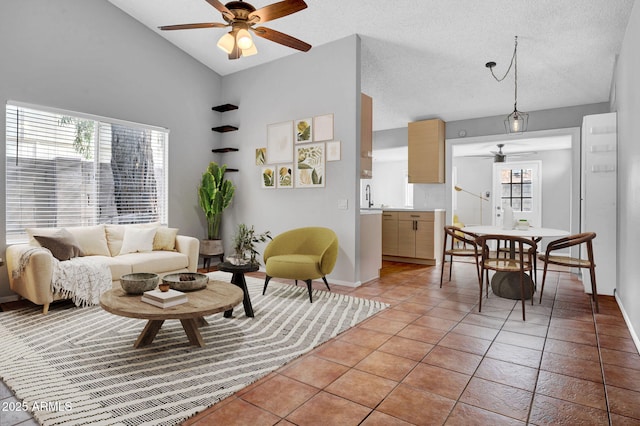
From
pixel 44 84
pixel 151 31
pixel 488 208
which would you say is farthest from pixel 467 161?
pixel 44 84

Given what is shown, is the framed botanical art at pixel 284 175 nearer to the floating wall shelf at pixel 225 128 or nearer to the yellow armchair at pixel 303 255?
the yellow armchair at pixel 303 255


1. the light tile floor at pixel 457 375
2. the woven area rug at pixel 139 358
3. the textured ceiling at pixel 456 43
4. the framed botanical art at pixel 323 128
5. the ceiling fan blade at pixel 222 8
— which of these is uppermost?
the textured ceiling at pixel 456 43

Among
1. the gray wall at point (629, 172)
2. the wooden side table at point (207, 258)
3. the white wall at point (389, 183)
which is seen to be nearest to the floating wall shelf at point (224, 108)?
the wooden side table at point (207, 258)

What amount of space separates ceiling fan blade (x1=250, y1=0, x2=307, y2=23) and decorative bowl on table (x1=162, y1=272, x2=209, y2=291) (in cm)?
205

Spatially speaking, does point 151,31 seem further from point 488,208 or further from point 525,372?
point 488,208

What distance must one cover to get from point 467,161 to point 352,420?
340 inches

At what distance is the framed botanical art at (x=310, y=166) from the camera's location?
4785mm

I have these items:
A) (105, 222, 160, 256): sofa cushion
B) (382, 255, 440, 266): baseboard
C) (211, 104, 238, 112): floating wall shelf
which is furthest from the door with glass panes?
(105, 222, 160, 256): sofa cushion

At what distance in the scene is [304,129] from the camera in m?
4.90

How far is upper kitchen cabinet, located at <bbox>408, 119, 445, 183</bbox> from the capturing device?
6277 millimetres

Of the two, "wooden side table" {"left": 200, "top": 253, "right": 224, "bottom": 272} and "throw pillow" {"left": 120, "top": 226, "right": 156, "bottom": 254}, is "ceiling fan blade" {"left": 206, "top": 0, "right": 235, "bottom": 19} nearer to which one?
"throw pillow" {"left": 120, "top": 226, "right": 156, "bottom": 254}

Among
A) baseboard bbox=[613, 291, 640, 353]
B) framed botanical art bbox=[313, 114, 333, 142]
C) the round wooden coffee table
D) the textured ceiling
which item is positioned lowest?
baseboard bbox=[613, 291, 640, 353]

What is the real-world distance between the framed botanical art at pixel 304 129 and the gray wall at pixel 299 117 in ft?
0.29

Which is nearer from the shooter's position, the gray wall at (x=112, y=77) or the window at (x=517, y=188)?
the gray wall at (x=112, y=77)
